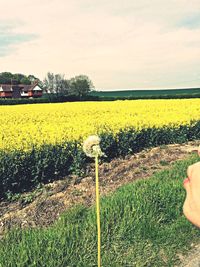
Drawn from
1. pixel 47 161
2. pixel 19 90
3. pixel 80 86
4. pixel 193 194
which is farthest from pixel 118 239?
pixel 19 90

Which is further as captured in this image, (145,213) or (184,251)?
(145,213)

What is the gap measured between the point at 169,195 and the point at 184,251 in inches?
51.5

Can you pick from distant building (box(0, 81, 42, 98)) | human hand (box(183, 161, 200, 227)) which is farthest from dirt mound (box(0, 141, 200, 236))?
distant building (box(0, 81, 42, 98))

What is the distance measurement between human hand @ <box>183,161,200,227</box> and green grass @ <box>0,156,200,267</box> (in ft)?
9.57

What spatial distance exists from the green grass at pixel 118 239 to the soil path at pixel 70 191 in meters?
1.03

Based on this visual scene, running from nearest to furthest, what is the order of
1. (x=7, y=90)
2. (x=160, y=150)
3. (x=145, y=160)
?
(x=145, y=160), (x=160, y=150), (x=7, y=90)

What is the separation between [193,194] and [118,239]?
360cm

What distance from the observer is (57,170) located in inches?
380

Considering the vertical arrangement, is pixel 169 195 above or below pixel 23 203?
above

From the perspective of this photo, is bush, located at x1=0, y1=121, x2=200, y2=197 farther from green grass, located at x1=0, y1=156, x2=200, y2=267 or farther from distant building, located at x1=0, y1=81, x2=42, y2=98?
distant building, located at x1=0, y1=81, x2=42, y2=98

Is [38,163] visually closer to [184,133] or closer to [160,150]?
[160,150]

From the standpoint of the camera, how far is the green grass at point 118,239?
373 centimetres

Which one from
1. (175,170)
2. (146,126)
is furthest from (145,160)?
(146,126)

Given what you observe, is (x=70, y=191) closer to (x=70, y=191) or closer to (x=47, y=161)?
(x=70, y=191)
